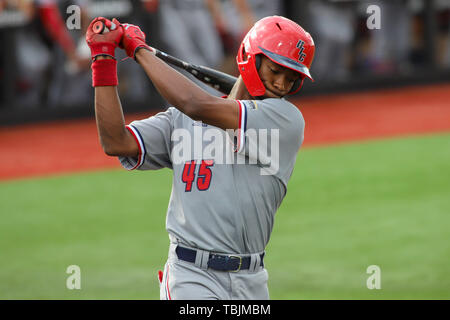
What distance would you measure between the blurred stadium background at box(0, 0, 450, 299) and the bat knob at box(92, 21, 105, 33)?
307 centimetres

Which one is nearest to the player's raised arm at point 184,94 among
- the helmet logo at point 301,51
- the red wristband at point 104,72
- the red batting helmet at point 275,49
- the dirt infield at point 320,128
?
the red wristband at point 104,72

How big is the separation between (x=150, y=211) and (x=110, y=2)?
6.29 meters

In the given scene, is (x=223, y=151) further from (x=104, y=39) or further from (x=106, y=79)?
(x=104, y=39)

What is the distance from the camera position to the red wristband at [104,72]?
339cm

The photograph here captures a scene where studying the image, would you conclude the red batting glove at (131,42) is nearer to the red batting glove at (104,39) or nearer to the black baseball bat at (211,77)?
the red batting glove at (104,39)

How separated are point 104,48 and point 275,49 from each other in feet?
2.65

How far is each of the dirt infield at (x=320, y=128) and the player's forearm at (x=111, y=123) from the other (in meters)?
7.00

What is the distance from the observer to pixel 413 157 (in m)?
9.98

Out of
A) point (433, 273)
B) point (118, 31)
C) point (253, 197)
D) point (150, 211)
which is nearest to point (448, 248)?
point (433, 273)

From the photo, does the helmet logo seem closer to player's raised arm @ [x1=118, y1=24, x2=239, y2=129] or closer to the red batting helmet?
the red batting helmet

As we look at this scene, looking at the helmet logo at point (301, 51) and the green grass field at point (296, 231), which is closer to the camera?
the helmet logo at point (301, 51)

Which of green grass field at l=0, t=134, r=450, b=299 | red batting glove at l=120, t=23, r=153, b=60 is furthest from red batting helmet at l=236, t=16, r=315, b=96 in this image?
green grass field at l=0, t=134, r=450, b=299

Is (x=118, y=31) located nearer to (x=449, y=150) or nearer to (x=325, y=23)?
(x=449, y=150)

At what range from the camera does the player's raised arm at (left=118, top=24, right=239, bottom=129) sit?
335 centimetres
